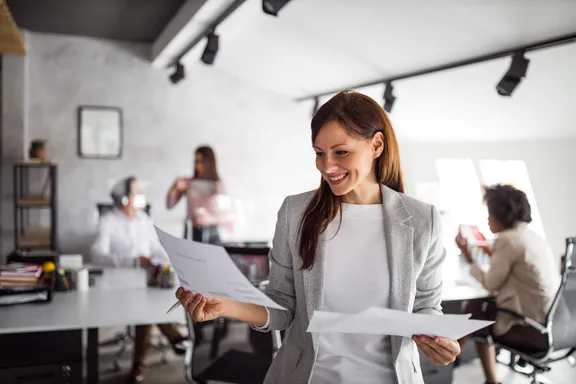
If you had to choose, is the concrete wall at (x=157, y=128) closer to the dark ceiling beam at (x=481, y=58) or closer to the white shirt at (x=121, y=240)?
the dark ceiling beam at (x=481, y=58)

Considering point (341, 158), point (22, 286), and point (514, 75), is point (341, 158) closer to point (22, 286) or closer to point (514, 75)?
point (22, 286)

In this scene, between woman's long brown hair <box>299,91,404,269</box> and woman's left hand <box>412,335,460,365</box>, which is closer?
woman's left hand <box>412,335,460,365</box>

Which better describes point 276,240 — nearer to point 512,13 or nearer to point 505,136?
point 512,13

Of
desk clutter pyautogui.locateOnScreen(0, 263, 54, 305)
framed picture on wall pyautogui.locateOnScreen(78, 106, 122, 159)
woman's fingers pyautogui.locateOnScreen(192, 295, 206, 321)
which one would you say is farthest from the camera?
framed picture on wall pyautogui.locateOnScreen(78, 106, 122, 159)

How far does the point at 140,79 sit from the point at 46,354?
16.0ft

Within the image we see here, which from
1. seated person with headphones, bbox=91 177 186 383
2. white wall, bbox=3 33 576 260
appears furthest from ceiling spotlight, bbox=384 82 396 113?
seated person with headphones, bbox=91 177 186 383

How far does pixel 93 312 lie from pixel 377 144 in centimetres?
186

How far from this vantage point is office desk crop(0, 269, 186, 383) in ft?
8.13

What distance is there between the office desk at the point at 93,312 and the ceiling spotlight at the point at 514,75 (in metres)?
2.66

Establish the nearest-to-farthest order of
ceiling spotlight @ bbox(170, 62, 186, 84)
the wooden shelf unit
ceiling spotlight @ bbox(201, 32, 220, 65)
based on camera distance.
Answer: ceiling spotlight @ bbox(201, 32, 220, 65)
the wooden shelf unit
ceiling spotlight @ bbox(170, 62, 186, 84)

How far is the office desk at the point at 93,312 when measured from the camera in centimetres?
248

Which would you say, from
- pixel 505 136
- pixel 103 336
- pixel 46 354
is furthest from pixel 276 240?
pixel 505 136

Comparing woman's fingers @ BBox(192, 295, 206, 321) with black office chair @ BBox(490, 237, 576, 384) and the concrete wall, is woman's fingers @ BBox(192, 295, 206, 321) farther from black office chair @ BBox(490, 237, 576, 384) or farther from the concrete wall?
the concrete wall

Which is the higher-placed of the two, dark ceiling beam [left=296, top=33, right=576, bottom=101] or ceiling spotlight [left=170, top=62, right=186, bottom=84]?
ceiling spotlight [left=170, top=62, right=186, bottom=84]
